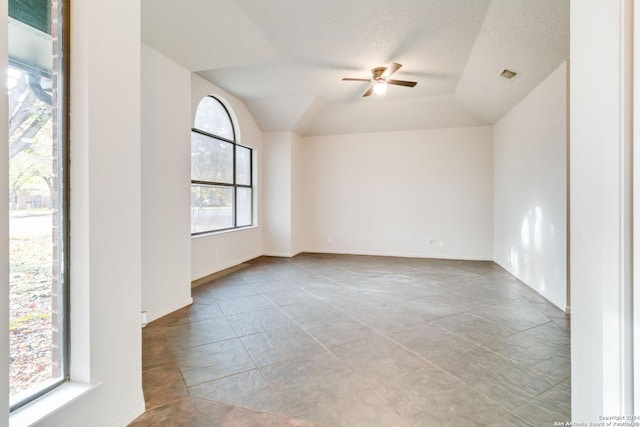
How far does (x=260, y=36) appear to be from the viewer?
3.10 m

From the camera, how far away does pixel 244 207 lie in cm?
595

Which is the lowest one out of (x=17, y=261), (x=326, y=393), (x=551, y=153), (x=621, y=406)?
(x=326, y=393)

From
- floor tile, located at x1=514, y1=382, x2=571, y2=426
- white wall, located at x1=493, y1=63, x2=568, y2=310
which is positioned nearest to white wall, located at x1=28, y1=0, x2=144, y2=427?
floor tile, located at x1=514, y1=382, x2=571, y2=426

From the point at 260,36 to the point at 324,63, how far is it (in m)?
1.02

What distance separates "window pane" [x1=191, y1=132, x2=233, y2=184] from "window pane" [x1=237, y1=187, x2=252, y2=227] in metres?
0.49

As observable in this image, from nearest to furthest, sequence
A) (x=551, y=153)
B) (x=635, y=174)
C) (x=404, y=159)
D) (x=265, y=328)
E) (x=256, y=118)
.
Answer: (x=635, y=174), (x=265, y=328), (x=551, y=153), (x=256, y=118), (x=404, y=159)

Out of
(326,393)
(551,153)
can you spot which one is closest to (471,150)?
(551,153)

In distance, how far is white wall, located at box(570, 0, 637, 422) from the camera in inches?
30.4

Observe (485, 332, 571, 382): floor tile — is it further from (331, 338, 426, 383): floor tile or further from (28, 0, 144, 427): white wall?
(28, 0, 144, 427): white wall

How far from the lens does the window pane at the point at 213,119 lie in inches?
177

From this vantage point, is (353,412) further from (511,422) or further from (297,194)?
(297,194)

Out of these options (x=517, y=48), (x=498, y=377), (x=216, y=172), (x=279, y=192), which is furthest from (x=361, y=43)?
(x=279, y=192)

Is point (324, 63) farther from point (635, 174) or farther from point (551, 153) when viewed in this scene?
point (635, 174)

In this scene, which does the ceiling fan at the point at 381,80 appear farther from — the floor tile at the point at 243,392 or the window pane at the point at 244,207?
the floor tile at the point at 243,392
